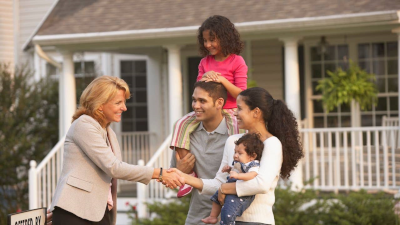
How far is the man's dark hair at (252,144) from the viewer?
3.69m

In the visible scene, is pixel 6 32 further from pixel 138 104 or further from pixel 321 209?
pixel 321 209

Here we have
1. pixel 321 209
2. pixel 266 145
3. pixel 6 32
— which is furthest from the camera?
pixel 6 32

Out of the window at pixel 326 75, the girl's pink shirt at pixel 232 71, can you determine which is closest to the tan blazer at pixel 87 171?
the girl's pink shirt at pixel 232 71

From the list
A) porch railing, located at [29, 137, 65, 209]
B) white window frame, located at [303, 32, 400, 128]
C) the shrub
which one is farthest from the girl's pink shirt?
white window frame, located at [303, 32, 400, 128]

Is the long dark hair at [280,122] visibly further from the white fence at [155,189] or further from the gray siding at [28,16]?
the gray siding at [28,16]

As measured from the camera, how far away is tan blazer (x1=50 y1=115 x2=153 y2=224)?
403 centimetres

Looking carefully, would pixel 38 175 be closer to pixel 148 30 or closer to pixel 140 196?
pixel 140 196

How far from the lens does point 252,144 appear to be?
3689 millimetres

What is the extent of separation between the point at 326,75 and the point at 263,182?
8777 mm

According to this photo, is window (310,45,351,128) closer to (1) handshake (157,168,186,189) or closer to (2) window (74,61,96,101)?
(2) window (74,61,96,101)

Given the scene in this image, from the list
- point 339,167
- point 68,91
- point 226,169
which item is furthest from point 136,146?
point 226,169

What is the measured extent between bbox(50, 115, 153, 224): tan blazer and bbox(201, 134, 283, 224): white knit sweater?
67 cm

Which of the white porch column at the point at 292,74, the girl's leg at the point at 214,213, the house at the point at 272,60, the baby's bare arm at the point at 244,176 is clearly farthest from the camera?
the white porch column at the point at 292,74

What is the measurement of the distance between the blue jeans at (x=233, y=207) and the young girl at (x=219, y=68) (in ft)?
2.14
